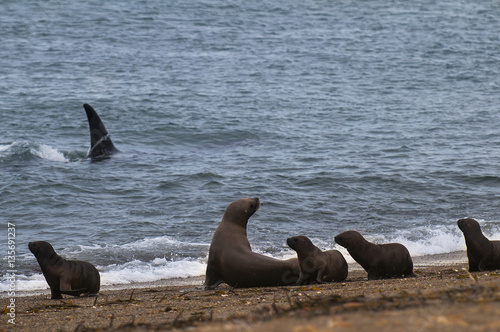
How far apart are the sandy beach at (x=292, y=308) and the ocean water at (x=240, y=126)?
256 centimetres

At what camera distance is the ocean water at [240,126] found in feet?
42.6

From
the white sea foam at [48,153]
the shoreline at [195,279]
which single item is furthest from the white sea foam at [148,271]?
the white sea foam at [48,153]

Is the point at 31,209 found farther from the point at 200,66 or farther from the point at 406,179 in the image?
the point at 200,66

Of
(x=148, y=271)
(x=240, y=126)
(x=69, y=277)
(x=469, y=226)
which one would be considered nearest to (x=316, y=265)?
(x=469, y=226)

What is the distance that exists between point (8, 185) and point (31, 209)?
1.84 metres

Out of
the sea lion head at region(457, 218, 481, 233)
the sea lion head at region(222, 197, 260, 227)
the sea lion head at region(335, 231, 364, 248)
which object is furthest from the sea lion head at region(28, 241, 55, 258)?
the sea lion head at region(457, 218, 481, 233)

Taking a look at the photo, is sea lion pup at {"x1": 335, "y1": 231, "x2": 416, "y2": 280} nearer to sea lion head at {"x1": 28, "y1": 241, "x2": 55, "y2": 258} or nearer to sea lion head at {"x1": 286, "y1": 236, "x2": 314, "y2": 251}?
sea lion head at {"x1": 286, "y1": 236, "x2": 314, "y2": 251}

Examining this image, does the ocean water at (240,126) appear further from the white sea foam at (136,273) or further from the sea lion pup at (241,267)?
the sea lion pup at (241,267)

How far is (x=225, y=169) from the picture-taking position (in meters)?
17.8

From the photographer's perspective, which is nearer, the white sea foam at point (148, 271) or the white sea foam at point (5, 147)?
the white sea foam at point (148, 271)

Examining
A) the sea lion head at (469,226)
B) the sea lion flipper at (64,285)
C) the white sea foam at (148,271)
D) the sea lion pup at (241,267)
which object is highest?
the sea lion head at (469,226)

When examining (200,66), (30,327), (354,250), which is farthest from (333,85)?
(30,327)

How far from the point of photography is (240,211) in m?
9.45

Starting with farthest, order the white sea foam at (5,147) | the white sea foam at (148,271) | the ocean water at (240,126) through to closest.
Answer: the white sea foam at (5,147) → the ocean water at (240,126) → the white sea foam at (148,271)
